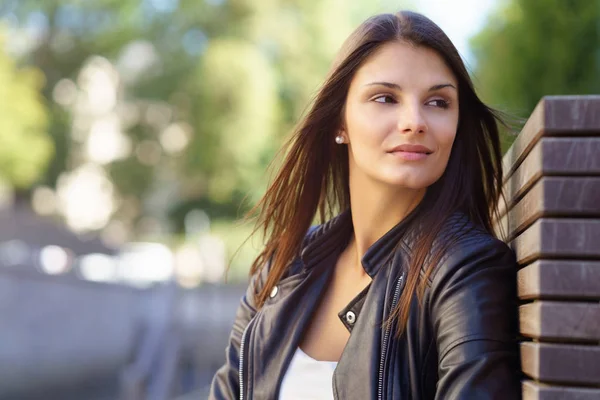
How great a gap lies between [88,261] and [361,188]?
13162 mm

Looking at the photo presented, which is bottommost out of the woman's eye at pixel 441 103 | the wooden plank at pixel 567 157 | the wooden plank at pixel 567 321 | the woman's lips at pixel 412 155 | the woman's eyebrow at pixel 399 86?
the wooden plank at pixel 567 321

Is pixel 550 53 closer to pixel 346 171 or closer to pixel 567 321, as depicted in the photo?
pixel 346 171

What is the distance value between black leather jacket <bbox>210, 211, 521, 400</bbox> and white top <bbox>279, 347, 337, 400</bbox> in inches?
1.0

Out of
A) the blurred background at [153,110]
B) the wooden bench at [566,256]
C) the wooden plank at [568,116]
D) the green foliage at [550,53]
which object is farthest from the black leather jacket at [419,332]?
the blurred background at [153,110]

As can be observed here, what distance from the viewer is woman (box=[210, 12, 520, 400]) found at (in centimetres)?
199

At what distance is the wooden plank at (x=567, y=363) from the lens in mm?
1669

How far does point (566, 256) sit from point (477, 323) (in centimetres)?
26

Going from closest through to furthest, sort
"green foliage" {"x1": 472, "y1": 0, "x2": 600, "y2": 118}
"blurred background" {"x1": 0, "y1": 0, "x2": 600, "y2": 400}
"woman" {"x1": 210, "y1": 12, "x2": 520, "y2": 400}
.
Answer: "woman" {"x1": 210, "y1": 12, "x2": 520, "y2": 400} → "green foliage" {"x1": 472, "y1": 0, "x2": 600, "y2": 118} → "blurred background" {"x1": 0, "y1": 0, "x2": 600, "y2": 400}

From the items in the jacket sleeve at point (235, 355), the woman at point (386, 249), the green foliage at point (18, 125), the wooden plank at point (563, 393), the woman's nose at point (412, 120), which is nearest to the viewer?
the wooden plank at point (563, 393)

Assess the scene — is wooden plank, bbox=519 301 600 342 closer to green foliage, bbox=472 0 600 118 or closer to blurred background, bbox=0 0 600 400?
green foliage, bbox=472 0 600 118

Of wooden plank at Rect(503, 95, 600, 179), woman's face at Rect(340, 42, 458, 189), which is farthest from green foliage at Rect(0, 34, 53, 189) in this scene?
wooden plank at Rect(503, 95, 600, 179)

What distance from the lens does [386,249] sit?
237 centimetres

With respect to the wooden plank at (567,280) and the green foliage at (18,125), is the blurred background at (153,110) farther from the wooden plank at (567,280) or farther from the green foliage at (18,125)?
the wooden plank at (567,280)

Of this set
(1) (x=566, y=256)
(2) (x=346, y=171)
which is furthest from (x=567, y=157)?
(2) (x=346, y=171)
